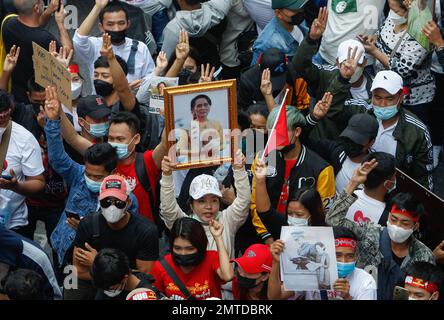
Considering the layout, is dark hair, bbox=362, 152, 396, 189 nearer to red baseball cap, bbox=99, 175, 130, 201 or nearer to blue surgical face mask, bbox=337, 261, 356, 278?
blue surgical face mask, bbox=337, 261, 356, 278

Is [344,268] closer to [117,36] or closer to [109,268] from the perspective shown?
[109,268]

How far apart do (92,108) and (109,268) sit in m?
1.98

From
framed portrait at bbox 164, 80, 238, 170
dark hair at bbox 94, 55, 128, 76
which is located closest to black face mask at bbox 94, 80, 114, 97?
dark hair at bbox 94, 55, 128, 76

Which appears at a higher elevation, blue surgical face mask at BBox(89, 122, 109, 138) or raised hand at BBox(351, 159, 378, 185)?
raised hand at BBox(351, 159, 378, 185)

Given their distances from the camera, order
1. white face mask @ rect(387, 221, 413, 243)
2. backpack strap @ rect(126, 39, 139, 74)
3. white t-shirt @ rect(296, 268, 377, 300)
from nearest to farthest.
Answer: white t-shirt @ rect(296, 268, 377, 300) → white face mask @ rect(387, 221, 413, 243) → backpack strap @ rect(126, 39, 139, 74)

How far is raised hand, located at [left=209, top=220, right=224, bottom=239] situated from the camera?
7.75 m

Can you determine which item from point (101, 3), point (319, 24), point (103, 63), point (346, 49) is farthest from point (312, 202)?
point (101, 3)

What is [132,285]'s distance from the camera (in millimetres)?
7391

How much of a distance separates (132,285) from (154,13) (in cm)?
430

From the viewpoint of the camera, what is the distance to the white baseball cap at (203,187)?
8008mm

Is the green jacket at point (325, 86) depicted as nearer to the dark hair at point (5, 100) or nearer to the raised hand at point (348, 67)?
the raised hand at point (348, 67)

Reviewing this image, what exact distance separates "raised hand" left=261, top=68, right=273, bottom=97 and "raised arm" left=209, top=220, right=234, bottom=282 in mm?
1736

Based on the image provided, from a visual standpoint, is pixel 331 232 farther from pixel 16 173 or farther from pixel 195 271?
pixel 16 173

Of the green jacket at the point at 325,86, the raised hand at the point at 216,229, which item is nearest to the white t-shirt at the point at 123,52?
the green jacket at the point at 325,86
